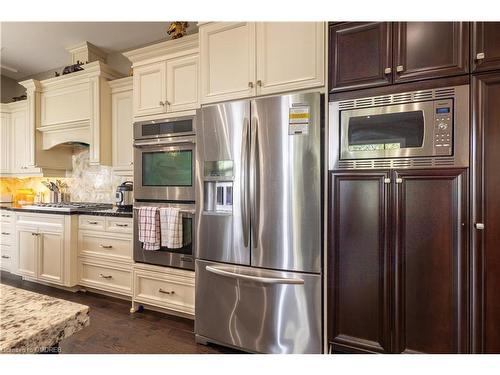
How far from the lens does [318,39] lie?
1.64 metres

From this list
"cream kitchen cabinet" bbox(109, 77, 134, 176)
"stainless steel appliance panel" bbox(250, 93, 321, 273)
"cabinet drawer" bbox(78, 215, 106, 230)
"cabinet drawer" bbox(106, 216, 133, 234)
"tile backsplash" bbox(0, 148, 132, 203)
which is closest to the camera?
"stainless steel appliance panel" bbox(250, 93, 321, 273)

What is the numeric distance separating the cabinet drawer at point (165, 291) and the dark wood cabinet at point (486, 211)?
1.86 m

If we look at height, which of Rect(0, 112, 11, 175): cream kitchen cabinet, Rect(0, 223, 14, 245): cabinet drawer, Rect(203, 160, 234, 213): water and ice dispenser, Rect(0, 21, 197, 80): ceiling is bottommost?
Rect(0, 223, 14, 245): cabinet drawer

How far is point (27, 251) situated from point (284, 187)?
10.8 ft

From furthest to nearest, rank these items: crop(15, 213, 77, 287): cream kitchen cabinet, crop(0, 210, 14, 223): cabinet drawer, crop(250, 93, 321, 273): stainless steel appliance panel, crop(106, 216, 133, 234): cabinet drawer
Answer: crop(0, 210, 14, 223): cabinet drawer, crop(15, 213, 77, 287): cream kitchen cabinet, crop(106, 216, 133, 234): cabinet drawer, crop(250, 93, 321, 273): stainless steel appliance panel

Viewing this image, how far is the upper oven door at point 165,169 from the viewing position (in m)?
2.19

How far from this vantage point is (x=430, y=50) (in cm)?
141

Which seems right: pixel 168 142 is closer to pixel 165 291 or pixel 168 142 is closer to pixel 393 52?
pixel 165 291

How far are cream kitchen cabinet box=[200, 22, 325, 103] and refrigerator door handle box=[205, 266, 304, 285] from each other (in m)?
1.20

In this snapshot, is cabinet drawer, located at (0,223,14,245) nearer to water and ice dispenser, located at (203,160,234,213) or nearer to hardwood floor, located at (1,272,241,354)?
hardwood floor, located at (1,272,241,354)

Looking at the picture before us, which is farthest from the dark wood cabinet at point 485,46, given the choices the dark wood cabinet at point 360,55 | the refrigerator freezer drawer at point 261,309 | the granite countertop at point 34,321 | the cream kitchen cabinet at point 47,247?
the cream kitchen cabinet at point 47,247

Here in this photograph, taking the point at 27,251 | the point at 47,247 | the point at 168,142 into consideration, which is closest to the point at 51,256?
the point at 47,247

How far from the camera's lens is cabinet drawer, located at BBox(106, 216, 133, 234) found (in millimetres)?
2593

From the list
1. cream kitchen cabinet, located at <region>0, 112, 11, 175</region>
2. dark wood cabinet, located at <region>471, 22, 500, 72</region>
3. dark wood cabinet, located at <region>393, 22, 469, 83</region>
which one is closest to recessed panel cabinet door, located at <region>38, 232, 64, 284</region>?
cream kitchen cabinet, located at <region>0, 112, 11, 175</region>
